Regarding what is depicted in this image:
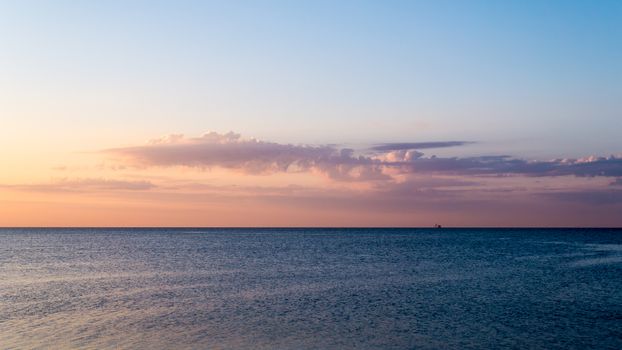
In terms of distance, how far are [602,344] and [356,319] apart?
1399 centimetres

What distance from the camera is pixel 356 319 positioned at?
37938mm

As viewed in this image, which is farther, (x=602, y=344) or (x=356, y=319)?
(x=356, y=319)

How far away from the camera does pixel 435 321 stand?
37.9 metres

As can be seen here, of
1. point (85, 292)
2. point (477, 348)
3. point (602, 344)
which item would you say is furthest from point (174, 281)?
point (602, 344)

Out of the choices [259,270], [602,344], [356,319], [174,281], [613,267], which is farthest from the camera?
[613,267]

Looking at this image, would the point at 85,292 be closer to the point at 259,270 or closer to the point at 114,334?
the point at 114,334

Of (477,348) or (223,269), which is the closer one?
(477,348)

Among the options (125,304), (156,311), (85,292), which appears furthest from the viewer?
(85,292)

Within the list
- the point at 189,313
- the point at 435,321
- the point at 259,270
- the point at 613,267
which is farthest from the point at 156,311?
the point at 613,267

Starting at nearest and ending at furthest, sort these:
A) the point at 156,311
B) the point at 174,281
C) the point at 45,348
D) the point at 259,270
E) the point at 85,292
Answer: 1. the point at 45,348
2. the point at 156,311
3. the point at 85,292
4. the point at 174,281
5. the point at 259,270

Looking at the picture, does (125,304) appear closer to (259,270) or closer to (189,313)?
(189,313)

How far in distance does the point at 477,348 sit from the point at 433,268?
46.5 m

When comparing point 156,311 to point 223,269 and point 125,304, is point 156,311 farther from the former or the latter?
point 223,269

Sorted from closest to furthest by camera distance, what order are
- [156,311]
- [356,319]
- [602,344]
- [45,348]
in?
[45,348], [602,344], [356,319], [156,311]
